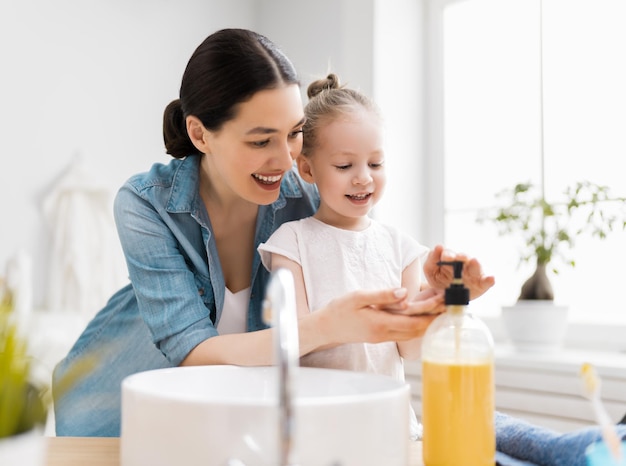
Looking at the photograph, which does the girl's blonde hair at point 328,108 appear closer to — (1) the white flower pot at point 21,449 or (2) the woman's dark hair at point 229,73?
(2) the woman's dark hair at point 229,73

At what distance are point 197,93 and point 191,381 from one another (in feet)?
2.14

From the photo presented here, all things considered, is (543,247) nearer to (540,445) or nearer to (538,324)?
(538,324)

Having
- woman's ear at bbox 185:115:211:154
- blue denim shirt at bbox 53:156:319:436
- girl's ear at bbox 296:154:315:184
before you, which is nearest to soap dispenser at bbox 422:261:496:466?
blue denim shirt at bbox 53:156:319:436

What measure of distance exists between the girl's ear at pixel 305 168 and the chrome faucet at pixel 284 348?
0.77 metres

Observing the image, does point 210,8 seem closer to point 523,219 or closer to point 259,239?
point 523,219

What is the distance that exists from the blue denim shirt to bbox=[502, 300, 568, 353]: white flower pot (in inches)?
Answer: 37.1

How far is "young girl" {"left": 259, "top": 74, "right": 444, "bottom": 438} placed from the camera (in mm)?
1160

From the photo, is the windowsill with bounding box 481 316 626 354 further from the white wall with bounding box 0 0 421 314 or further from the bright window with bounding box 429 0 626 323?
the white wall with bounding box 0 0 421 314

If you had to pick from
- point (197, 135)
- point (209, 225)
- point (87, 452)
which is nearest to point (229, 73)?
point (197, 135)

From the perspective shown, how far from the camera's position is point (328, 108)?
1.24 metres

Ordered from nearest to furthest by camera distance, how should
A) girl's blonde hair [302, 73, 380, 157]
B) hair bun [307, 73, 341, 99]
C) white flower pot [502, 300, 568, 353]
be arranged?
girl's blonde hair [302, 73, 380, 157] < hair bun [307, 73, 341, 99] < white flower pot [502, 300, 568, 353]

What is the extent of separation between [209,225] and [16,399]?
0.81 meters

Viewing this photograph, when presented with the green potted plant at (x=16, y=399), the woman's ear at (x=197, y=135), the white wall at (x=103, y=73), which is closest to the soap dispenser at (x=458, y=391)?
the green potted plant at (x=16, y=399)

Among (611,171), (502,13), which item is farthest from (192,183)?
(502,13)
